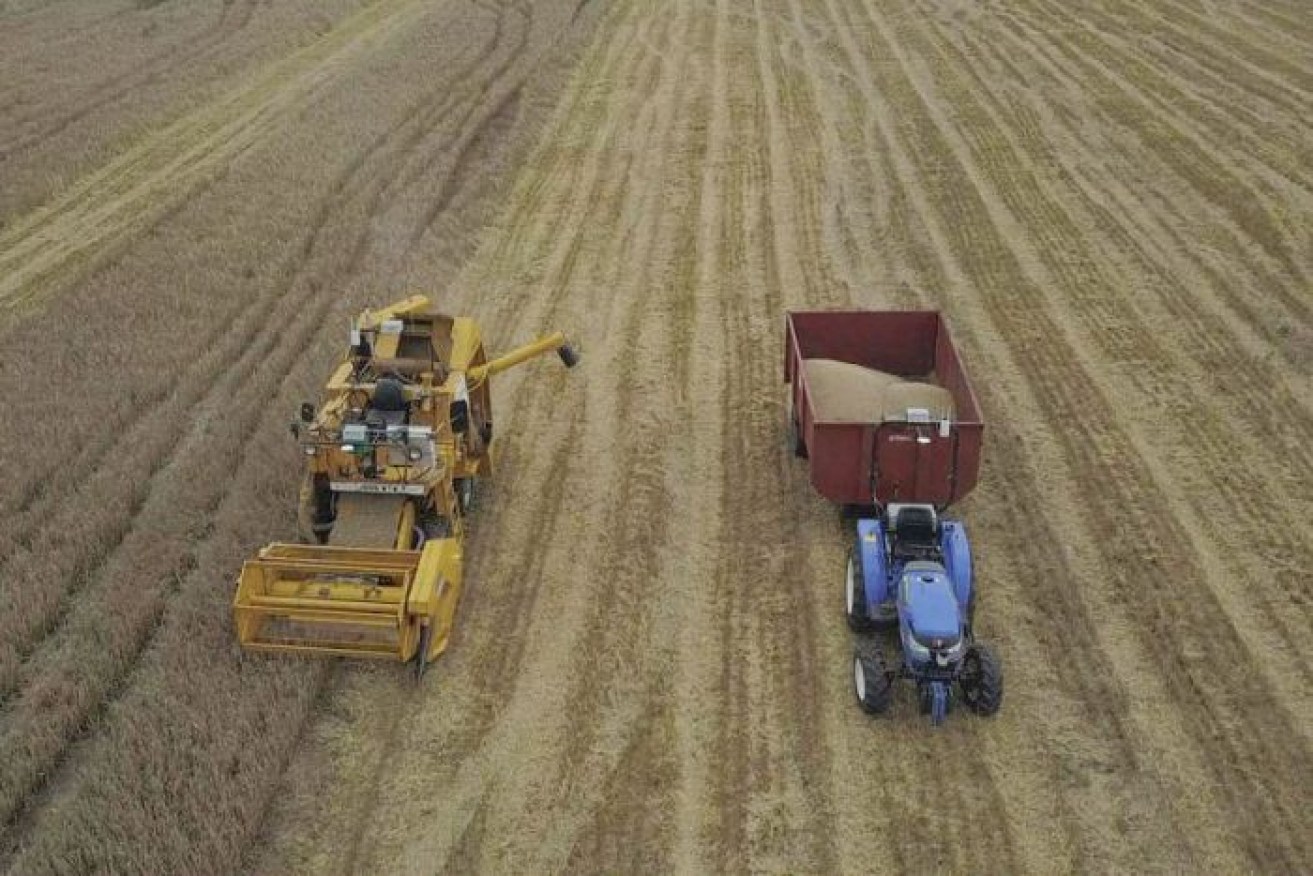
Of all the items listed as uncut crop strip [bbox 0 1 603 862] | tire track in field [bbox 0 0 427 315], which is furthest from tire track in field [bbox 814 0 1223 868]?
tire track in field [bbox 0 0 427 315]

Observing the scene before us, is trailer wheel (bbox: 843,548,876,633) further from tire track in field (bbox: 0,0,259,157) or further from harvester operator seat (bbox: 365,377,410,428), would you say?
tire track in field (bbox: 0,0,259,157)

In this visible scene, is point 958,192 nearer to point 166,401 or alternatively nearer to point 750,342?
point 750,342

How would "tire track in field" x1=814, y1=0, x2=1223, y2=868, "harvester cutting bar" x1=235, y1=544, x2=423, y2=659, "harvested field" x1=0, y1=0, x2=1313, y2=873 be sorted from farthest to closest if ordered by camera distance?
1. "harvester cutting bar" x1=235, y1=544, x2=423, y2=659
2. "harvested field" x1=0, y1=0, x2=1313, y2=873
3. "tire track in field" x1=814, y1=0, x2=1223, y2=868

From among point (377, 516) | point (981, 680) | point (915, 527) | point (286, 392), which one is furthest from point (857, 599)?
point (286, 392)

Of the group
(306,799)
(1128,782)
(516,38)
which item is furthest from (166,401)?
(516,38)

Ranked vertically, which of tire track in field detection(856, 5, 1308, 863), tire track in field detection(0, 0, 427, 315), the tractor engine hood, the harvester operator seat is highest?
the harvester operator seat
